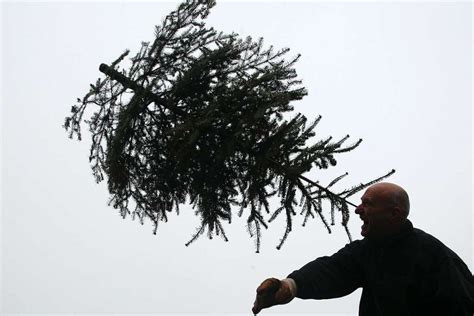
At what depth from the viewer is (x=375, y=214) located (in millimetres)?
3734

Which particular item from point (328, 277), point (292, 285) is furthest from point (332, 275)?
point (292, 285)

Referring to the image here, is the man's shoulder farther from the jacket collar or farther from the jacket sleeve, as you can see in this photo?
the jacket sleeve

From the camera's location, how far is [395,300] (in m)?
3.52

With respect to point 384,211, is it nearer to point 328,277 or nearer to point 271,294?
point 328,277

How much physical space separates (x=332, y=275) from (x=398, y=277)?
0.57 metres

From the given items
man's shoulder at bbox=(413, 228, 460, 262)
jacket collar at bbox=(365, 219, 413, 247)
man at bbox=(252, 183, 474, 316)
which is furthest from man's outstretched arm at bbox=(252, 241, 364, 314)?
man's shoulder at bbox=(413, 228, 460, 262)

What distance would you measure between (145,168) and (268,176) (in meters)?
1.30

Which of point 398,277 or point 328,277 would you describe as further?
point 328,277

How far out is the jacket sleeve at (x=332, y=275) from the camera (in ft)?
12.6

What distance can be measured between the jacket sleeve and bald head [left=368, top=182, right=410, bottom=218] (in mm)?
523

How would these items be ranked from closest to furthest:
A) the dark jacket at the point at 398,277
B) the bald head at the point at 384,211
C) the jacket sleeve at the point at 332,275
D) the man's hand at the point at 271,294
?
1. the dark jacket at the point at 398,277
2. the man's hand at the point at 271,294
3. the bald head at the point at 384,211
4. the jacket sleeve at the point at 332,275

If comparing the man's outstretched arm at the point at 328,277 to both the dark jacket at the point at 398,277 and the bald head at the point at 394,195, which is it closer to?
the dark jacket at the point at 398,277

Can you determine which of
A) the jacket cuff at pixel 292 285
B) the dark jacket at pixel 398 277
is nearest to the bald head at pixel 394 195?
the dark jacket at pixel 398 277

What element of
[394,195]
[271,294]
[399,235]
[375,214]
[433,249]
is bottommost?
[271,294]
